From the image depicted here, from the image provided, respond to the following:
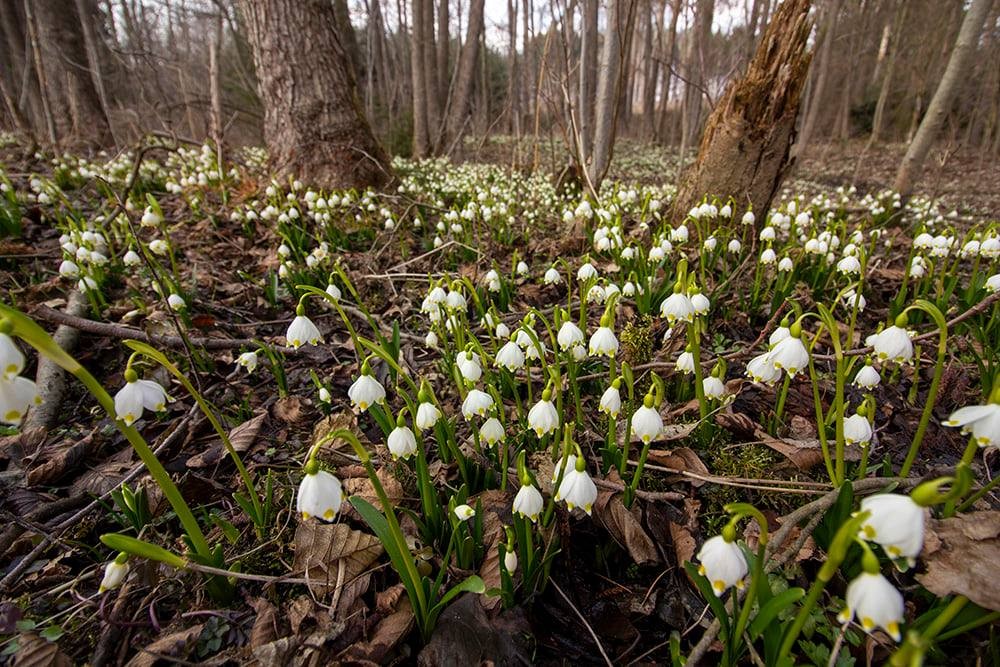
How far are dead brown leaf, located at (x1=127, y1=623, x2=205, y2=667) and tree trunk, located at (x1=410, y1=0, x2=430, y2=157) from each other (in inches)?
449

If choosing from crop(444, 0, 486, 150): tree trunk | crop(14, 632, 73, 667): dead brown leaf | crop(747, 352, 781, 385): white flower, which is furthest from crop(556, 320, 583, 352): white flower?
crop(444, 0, 486, 150): tree trunk

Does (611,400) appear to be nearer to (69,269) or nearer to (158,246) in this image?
(158,246)

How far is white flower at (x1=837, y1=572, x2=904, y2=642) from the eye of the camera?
87 cm

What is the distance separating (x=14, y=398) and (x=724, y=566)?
5.53ft

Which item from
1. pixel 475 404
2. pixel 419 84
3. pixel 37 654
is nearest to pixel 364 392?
pixel 475 404

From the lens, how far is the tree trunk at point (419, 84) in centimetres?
1098

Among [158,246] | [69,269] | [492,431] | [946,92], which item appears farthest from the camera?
[946,92]

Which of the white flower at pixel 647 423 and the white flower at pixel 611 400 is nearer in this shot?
the white flower at pixel 647 423

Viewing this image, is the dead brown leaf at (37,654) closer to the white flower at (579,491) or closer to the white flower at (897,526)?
the white flower at (579,491)

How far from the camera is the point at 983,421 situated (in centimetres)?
109

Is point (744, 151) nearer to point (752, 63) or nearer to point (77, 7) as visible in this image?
point (752, 63)

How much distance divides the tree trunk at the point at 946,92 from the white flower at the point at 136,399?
8.60 metres

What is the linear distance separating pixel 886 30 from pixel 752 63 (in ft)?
71.4

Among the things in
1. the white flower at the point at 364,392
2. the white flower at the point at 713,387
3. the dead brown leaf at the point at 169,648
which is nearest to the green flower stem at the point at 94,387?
the dead brown leaf at the point at 169,648
